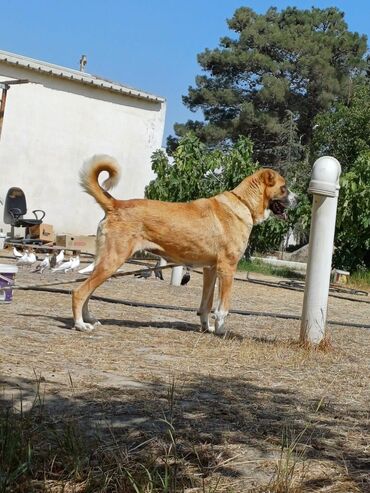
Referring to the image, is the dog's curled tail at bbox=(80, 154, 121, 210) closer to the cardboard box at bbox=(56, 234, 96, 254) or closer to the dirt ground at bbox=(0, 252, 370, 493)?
the dirt ground at bbox=(0, 252, 370, 493)

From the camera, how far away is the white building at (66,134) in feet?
72.1

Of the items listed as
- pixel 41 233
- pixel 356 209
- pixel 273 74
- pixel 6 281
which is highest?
pixel 273 74

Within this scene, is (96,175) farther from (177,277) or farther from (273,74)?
(273,74)

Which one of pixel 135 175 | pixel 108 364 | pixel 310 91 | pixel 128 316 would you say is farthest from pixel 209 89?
pixel 108 364

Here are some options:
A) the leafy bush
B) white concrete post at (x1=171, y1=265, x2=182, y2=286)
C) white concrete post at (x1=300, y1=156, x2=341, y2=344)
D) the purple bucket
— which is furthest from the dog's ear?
the leafy bush

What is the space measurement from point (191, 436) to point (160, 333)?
143 inches

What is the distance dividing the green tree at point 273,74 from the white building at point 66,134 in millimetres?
17140

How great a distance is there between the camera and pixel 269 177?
8.27 meters

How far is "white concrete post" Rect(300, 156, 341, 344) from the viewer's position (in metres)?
7.02

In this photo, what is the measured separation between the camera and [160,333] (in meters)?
7.43

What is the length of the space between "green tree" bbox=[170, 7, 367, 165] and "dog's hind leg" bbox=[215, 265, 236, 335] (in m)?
33.7

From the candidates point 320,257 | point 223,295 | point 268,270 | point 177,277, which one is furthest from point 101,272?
point 268,270

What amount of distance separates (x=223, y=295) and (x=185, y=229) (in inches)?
27.7

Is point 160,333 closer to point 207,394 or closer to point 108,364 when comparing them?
point 108,364
